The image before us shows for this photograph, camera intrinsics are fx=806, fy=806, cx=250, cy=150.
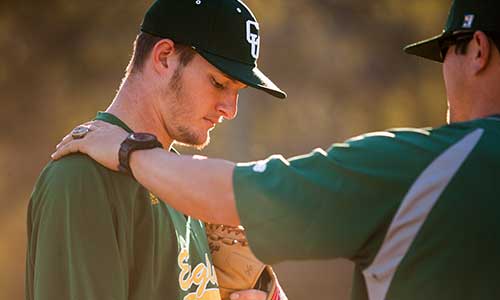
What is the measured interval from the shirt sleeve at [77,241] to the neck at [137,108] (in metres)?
0.31

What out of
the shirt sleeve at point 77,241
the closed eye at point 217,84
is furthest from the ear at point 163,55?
the shirt sleeve at point 77,241

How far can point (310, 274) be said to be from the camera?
24.9 ft

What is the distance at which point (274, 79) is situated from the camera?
24.5 ft

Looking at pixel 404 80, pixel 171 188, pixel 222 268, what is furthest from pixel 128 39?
pixel 171 188

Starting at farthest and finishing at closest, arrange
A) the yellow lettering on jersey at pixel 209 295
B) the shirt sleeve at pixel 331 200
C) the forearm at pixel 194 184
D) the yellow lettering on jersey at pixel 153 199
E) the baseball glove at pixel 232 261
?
the baseball glove at pixel 232 261
the yellow lettering on jersey at pixel 209 295
the yellow lettering on jersey at pixel 153 199
the forearm at pixel 194 184
the shirt sleeve at pixel 331 200

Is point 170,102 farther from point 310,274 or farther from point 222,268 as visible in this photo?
point 310,274

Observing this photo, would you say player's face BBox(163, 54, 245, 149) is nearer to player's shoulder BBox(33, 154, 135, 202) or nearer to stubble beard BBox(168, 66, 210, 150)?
stubble beard BBox(168, 66, 210, 150)

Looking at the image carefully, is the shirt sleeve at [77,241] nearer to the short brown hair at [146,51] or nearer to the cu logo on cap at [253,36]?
the short brown hair at [146,51]

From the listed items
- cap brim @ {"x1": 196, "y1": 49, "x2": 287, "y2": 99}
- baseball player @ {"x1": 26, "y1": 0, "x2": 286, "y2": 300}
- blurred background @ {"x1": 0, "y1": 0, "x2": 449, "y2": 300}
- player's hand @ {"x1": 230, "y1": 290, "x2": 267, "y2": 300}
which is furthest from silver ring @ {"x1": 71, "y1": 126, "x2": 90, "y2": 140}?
blurred background @ {"x1": 0, "y1": 0, "x2": 449, "y2": 300}

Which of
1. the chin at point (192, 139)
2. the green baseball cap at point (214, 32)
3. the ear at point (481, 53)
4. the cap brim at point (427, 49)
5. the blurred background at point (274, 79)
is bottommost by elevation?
the blurred background at point (274, 79)

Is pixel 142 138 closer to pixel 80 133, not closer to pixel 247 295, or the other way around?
pixel 80 133

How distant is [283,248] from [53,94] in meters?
5.64

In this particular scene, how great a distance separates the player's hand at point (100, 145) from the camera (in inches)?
84.0

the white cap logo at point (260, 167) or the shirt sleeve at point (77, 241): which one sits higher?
the white cap logo at point (260, 167)
